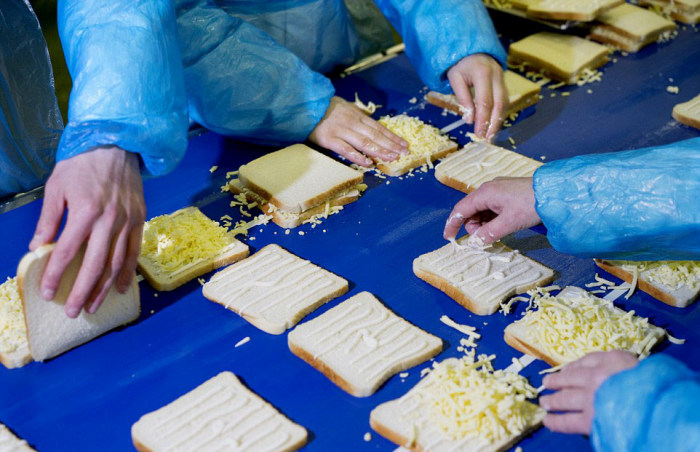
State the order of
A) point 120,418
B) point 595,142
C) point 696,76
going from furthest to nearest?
point 696,76, point 595,142, point 120,418

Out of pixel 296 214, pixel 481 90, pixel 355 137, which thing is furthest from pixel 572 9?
pixel 296 214

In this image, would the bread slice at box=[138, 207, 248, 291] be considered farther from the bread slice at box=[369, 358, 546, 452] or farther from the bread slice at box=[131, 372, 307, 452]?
the bread slice at box=[369, 358, 546, 452]

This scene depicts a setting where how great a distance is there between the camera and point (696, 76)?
3629 millimetres

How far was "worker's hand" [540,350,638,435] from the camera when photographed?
1.71 m

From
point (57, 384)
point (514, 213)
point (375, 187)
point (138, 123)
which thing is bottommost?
point (57, 384)

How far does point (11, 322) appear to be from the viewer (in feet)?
7.18

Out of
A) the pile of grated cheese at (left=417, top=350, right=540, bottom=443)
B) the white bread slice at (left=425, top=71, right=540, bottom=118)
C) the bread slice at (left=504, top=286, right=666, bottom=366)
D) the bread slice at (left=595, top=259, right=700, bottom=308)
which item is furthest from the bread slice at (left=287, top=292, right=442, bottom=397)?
the white bread slice at (left=425, top=71, right=540, bottom=118)

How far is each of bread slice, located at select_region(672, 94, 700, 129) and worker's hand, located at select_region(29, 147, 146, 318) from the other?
7.68ft

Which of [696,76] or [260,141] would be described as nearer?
[260,141]

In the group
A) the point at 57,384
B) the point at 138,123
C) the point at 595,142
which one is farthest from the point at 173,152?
the point at 595,142

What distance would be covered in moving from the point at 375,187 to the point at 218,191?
0.61 meters

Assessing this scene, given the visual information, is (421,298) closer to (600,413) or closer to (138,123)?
(600,413)

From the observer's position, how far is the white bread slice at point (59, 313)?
1993mm

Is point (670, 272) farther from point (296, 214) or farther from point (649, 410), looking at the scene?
point (296, 214)
